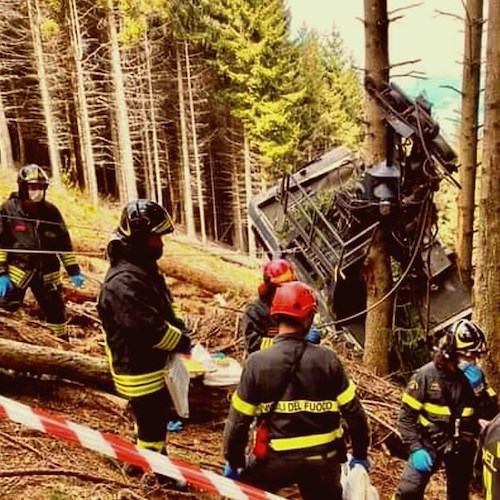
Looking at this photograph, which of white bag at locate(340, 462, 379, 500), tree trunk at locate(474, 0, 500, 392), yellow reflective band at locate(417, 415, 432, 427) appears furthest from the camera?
tree trunk at locate(474, 0, 500, 392)

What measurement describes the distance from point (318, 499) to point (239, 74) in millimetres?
23542

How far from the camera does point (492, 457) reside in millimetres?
2215

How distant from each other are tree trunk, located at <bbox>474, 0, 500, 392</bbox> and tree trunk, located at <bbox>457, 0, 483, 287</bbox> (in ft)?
16.2

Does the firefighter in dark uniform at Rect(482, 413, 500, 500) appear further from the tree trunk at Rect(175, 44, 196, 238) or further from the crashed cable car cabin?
the tree trunk at Rect(175, 44, 196, 238)

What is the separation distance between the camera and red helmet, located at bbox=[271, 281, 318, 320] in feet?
10.4

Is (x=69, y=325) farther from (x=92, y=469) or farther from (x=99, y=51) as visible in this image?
(x=99, y=51)

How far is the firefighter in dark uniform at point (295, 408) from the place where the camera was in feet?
10.3

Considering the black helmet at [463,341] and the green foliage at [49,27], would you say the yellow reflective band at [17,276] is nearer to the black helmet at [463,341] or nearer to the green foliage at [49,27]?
the black helmet at [463,341]

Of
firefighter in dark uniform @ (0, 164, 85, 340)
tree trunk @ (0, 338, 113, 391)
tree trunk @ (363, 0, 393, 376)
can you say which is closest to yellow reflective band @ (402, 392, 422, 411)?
tree trunk @ (0, 338, 113, 391)

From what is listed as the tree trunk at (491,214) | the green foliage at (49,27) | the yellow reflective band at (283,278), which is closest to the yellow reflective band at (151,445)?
the yellow reflective band at (283,278)

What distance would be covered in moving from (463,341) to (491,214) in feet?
6.41

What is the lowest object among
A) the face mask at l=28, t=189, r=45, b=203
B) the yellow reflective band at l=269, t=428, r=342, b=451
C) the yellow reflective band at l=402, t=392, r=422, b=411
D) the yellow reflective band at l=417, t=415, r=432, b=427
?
the yellow reflective band at l=417, t=415, r=432, b=427

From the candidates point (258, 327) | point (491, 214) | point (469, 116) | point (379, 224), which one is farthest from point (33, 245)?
point (469, 116)

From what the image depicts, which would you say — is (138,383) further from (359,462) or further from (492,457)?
(492,457)
